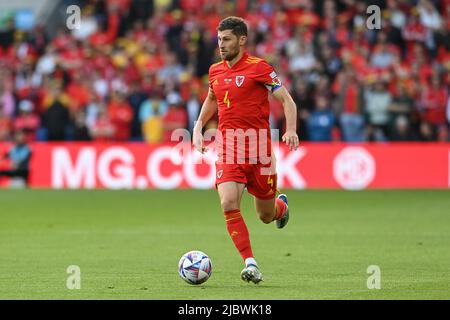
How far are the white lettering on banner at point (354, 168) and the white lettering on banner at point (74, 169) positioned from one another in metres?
5.32

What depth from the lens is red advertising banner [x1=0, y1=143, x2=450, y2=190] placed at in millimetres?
23469

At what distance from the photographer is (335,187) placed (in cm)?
2369

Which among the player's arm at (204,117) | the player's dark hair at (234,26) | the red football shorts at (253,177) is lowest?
the red football shorts at (253,177)

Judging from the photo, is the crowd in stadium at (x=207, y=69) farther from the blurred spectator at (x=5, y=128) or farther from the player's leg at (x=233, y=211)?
Result: the player's leg at (x=233, y=211)

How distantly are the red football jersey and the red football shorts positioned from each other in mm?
109

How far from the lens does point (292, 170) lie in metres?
23.8

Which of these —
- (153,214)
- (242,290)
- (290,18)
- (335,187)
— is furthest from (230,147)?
(290,18)

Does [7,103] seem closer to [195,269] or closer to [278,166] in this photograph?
[278,166]

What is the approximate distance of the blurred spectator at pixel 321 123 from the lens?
24328mm

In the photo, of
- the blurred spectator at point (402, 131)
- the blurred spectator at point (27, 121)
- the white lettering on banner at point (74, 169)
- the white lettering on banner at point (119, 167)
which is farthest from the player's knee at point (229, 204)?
the blurred spectator at point (27, 121)

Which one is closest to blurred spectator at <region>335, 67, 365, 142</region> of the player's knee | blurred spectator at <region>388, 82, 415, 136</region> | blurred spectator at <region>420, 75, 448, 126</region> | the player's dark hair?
blurred spectator at <region>388, 82, 415, 136</region>
